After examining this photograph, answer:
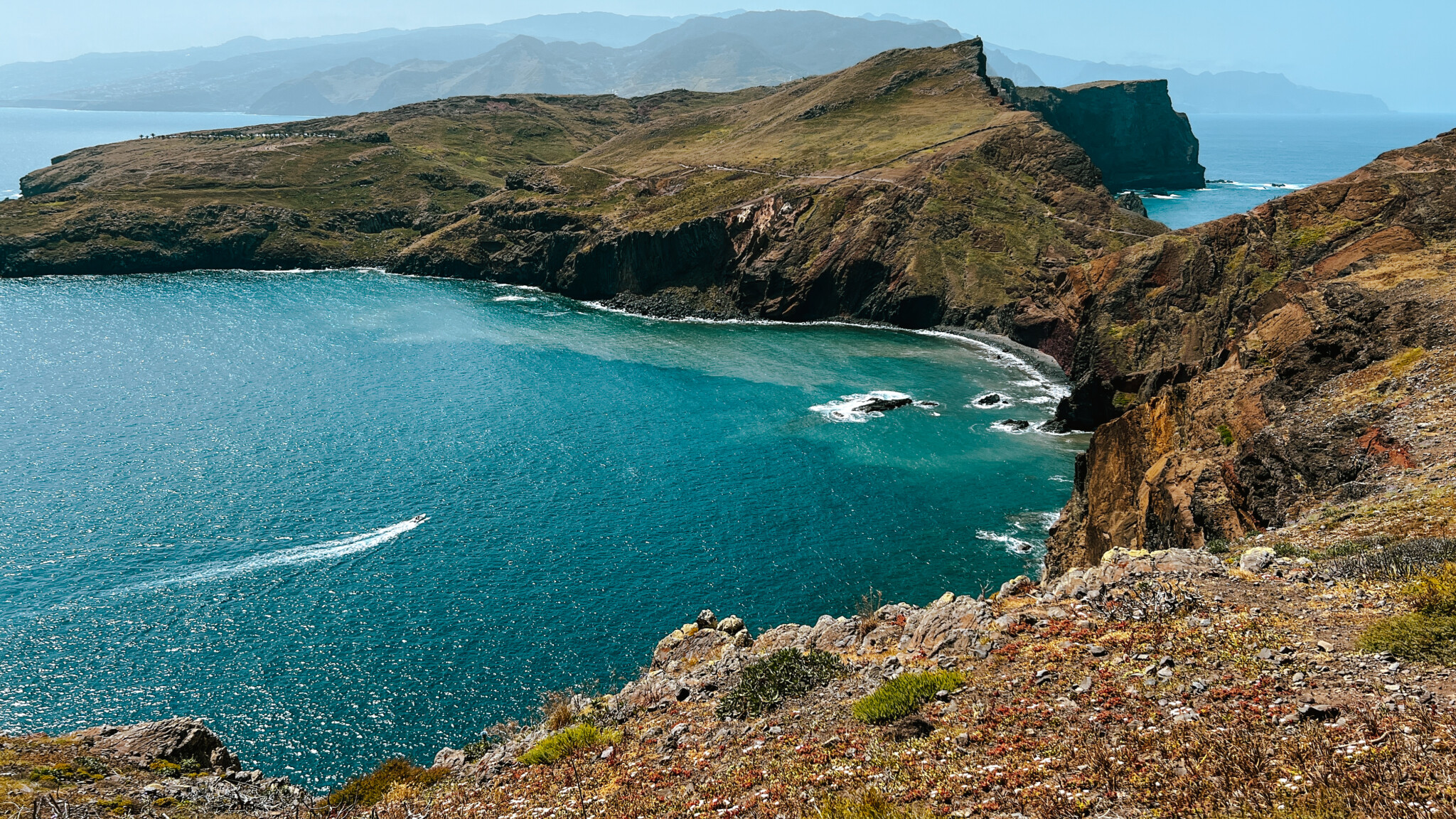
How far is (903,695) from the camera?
1903cm

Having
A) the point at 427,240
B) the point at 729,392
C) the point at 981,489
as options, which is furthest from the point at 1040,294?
the point at 427,240

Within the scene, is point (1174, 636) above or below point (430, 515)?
above

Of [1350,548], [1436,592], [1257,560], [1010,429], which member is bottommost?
[1010,429]

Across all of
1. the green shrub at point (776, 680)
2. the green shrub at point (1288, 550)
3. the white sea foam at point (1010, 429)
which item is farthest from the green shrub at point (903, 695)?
the white sea foam at point (1010, 429)

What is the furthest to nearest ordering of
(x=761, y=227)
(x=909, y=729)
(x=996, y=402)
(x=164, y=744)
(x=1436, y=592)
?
(x=761, y=227) < (x=996, y=402) < (x=164, y=744) < (x=909, y=729) < (x=1436, y=592)

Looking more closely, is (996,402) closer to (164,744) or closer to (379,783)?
(379,783)

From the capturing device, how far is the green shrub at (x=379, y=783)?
24.2 m

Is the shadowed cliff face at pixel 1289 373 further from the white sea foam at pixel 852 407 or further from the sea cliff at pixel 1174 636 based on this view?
the white sea foam at pixel 852 407

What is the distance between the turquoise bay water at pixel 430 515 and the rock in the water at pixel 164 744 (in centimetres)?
1115

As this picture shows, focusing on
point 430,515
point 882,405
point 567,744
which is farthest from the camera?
point 882,405

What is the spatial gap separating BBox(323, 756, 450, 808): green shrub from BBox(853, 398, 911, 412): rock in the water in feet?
220

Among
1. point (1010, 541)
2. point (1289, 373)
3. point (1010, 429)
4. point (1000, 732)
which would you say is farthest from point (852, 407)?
point (1000, 732)

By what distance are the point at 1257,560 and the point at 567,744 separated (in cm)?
1993

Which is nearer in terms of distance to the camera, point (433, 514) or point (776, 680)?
point (776, 680)
